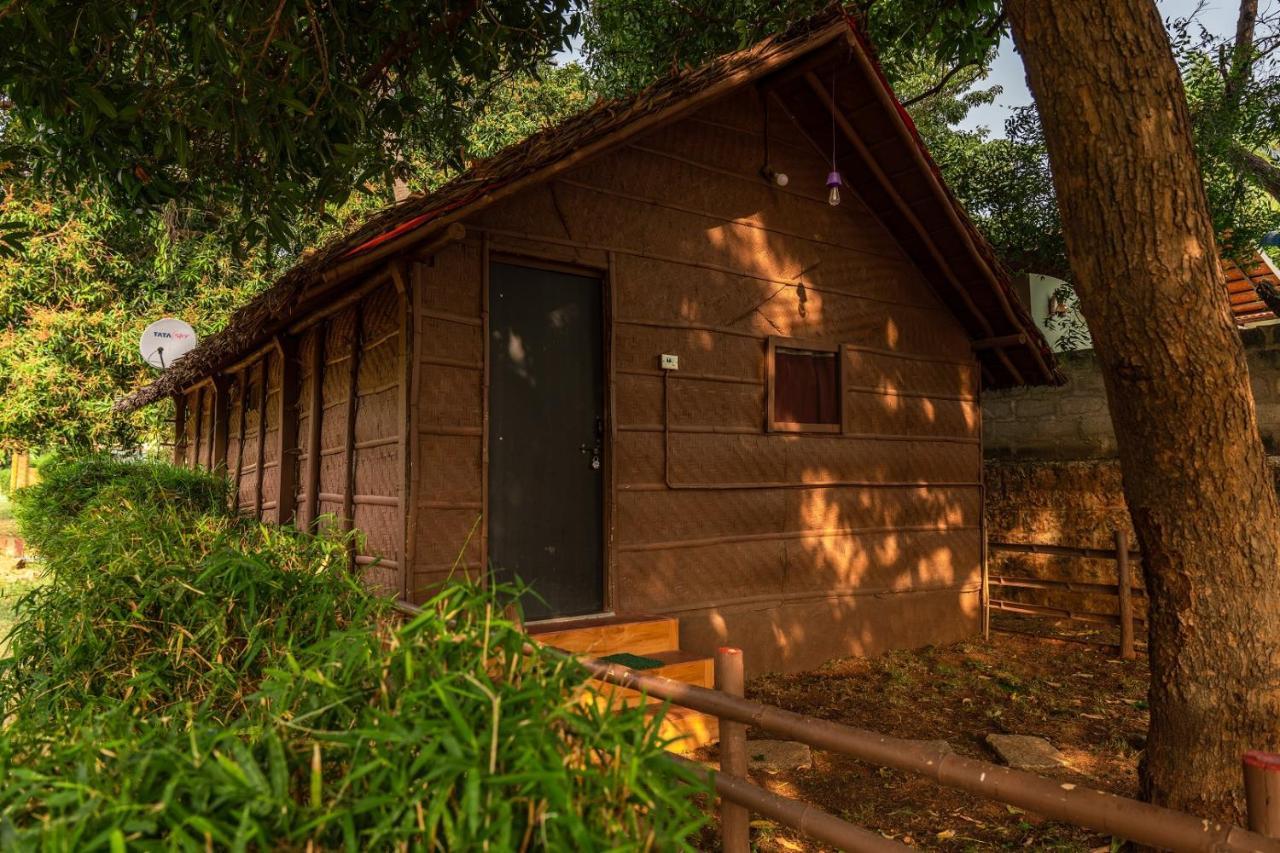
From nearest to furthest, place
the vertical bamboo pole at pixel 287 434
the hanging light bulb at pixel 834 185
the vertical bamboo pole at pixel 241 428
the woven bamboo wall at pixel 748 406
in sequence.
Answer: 1. the woven bamboo wall at pixel 748 406
2. the hanging light bulb at pixel 834 185
3. the vertical bamboo pole at pixel 287 434
4. the vertical bamboo pole at pixel 241 428

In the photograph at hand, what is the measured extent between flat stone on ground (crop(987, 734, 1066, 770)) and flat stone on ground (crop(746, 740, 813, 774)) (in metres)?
1.20

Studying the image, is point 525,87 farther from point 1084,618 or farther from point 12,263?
point 1084,618

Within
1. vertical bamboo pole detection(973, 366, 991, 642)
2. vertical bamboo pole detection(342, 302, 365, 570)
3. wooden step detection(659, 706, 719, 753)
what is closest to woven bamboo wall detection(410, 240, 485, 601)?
vertical bamboo pole detection(342, 302, 365, 570)

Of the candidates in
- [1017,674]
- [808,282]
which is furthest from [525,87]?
[1017,674]

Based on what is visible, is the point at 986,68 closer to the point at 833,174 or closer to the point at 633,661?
the point at 833,174

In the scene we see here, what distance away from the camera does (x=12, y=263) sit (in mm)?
14680

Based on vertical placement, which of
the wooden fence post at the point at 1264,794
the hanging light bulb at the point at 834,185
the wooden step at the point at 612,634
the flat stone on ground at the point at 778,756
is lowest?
the flat stone on ground at the point at 778,756

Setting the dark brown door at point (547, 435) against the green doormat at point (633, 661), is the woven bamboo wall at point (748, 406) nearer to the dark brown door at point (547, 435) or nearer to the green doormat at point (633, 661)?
the dark brown door at point (547, 435)

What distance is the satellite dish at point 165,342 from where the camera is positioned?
10.4 metres

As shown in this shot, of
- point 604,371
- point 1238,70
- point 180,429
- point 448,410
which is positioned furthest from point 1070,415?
point 180,429

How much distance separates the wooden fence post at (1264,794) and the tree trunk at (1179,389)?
3.91 ft

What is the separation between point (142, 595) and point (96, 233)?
14975 millimetres

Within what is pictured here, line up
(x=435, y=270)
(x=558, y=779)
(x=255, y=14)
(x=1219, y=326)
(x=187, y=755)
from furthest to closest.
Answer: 1. (x=435, y=270)
2. (x=255, y=14)
3. (x=1219, y=326)
4. (x=187, y=755)
5. (x=558, y=779)

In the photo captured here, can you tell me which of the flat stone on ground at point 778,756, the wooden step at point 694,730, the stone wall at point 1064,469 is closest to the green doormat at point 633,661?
the wooden step at point 694,730
